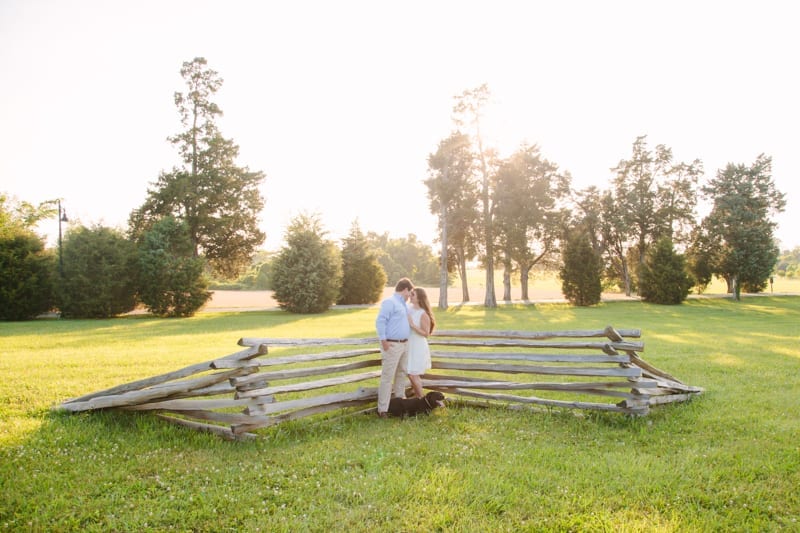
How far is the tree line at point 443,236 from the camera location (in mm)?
29625

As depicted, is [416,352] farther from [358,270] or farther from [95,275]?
[358,270]

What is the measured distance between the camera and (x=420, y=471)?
5168 millimetres

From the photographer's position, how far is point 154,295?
101 feet

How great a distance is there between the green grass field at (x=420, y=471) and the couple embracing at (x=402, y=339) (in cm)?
67

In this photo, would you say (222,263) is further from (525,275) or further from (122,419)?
(122,419)

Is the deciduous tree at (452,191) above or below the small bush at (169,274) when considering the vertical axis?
above

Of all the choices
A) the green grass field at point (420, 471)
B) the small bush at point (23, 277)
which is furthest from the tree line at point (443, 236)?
the green grass field at point (420, 471)

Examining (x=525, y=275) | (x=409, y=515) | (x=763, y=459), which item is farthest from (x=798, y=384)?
(x=525, y=275)

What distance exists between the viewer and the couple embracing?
7.40 meters

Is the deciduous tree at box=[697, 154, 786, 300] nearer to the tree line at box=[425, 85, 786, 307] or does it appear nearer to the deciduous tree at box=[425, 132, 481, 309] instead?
the tree line at box=[425, 85, 786, 307]

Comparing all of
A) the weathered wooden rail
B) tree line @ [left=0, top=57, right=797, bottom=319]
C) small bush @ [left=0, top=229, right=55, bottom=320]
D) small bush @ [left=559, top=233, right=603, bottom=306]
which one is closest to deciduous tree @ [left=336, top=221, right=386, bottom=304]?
tree line @ [left=0, top=57, right=797, bottom=319]

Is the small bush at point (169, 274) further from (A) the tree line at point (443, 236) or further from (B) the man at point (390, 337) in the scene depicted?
(B) the man at point (390, 337)

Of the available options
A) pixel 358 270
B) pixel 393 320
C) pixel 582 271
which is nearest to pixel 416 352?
pixel 393 320

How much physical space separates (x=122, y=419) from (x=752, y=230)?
156 feet
